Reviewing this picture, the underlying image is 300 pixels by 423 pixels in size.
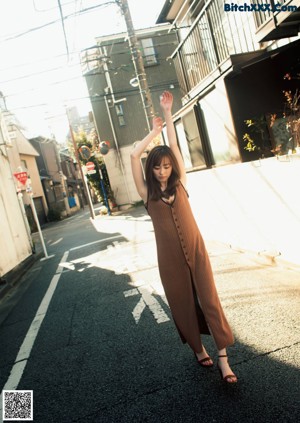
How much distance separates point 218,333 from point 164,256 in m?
0.74

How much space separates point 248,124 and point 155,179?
412cm

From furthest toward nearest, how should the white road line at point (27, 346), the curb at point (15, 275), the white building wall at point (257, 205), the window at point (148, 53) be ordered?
the window at point (148, 53) → the curb at point (15, 275) → the white building wall at point (257, 205) → the white road line at point (27, 346)

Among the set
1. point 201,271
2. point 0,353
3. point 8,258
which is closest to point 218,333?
point 201,271

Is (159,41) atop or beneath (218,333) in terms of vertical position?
atop

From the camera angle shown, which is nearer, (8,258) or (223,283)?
(223,283)

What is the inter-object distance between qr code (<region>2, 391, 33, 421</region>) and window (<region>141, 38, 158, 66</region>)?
22.8 metres

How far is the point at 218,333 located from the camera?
2645 mm

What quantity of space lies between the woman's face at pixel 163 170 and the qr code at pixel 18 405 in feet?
7.36

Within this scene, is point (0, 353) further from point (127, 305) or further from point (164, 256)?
point (164, 256)

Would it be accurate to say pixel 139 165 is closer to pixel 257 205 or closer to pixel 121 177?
pixel 257 205

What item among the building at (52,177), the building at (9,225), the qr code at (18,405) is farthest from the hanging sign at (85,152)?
the qr code at (18,405)

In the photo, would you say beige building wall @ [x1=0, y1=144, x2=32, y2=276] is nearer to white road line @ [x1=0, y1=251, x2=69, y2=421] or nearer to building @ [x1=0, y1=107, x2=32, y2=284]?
building @ [x1=0, y1=107, x2=32, y2=284]

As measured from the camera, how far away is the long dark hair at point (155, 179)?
108 inches

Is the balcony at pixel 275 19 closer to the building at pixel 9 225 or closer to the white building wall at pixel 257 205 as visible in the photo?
the white building wall at pixel 257 205
